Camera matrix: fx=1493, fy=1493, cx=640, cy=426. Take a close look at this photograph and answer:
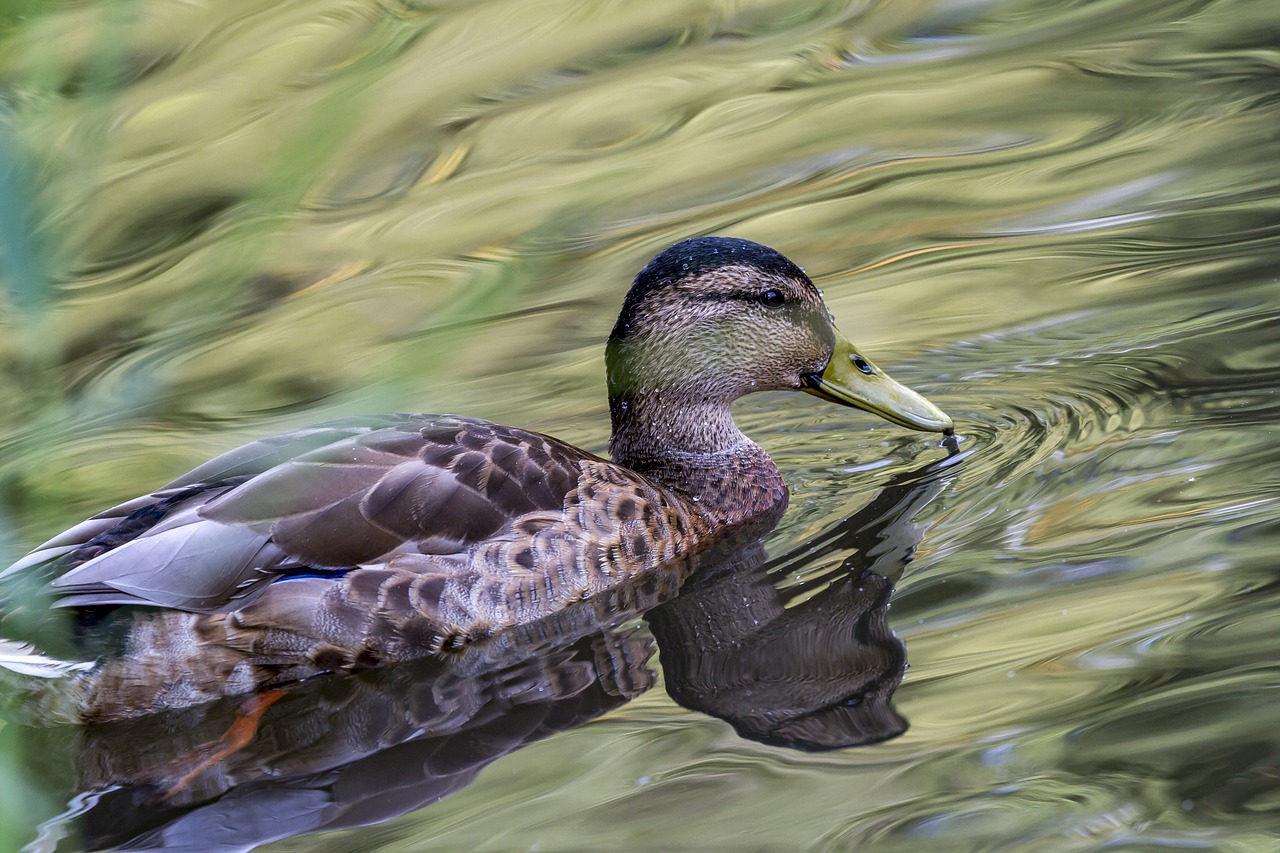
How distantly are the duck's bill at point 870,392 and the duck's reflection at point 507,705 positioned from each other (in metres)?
0.75

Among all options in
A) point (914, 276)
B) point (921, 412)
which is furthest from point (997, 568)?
point (914, 276)

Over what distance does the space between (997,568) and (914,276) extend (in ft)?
9.72

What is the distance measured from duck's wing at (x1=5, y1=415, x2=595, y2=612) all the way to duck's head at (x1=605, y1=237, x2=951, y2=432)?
822mm

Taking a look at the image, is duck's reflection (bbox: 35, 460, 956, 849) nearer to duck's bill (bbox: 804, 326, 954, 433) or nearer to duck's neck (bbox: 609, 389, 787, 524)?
duck's neck (bbox: 609, 389, 787, 524)

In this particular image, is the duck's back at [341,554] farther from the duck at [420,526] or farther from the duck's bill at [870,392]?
the duck's bill at [870,392]

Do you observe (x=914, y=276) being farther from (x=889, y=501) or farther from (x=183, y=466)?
(x=183, y=466)

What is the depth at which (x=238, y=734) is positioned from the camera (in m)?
4.27

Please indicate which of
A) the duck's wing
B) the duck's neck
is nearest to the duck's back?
the duck's wing

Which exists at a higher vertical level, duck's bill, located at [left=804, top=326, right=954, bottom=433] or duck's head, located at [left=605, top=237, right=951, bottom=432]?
duck's head, located at [left=605, top=237, right=951, bottom=432]

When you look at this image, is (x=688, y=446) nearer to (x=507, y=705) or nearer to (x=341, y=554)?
(x=341, y=554)

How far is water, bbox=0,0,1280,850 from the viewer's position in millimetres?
3100

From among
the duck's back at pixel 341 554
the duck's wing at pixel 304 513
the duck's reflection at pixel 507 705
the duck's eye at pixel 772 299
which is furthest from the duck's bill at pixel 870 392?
the duck's wing at pixel 304 513

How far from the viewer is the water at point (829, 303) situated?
3.10 meters

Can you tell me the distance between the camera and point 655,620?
15.9 feet
